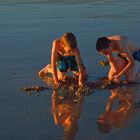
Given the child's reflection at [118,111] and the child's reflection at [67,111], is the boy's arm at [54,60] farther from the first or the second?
the child's reflection at [118,111]

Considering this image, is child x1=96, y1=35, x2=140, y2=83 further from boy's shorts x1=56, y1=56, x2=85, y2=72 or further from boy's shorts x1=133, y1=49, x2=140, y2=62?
boy's shorts x1=56, y1=56, x2=85, y2=72

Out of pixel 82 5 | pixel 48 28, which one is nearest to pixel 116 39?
pixel 48 28

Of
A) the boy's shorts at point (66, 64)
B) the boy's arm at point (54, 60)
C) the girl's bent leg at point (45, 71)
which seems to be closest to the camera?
the boy's arm at point (54, 60)

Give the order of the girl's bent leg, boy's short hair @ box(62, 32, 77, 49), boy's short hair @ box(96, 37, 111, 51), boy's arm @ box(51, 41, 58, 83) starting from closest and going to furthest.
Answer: boy's short hair @ box(96, 37, 111, 51)
boy's short hair @ box(62, 32, 77, 49)
boy's arm @ box(51, 41, 58, 83)
the girl's bent leg

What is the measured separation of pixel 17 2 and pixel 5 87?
12.2 m

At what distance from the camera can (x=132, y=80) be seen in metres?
7.56

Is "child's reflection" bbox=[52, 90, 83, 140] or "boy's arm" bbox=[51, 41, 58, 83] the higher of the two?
"boy's arm" bbox=[51, 41, 58, 83]

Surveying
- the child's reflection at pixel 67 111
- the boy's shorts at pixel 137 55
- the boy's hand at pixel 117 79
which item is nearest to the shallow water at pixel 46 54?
the child's reflection at pixel 67 111

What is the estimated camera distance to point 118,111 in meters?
6.24

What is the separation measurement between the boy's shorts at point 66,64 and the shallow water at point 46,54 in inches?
15.2

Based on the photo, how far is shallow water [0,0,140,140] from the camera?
562 cm

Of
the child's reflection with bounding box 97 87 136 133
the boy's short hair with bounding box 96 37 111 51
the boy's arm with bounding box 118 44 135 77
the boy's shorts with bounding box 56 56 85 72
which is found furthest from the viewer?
the boy's shorts with bounding box 56 56 85 72

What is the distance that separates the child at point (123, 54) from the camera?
712cm

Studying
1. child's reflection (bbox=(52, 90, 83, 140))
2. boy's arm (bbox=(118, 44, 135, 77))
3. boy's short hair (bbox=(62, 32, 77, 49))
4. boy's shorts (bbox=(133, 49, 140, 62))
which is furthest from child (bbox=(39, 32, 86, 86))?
boy's shorts (bbox=(133, 49, 140, 62))
